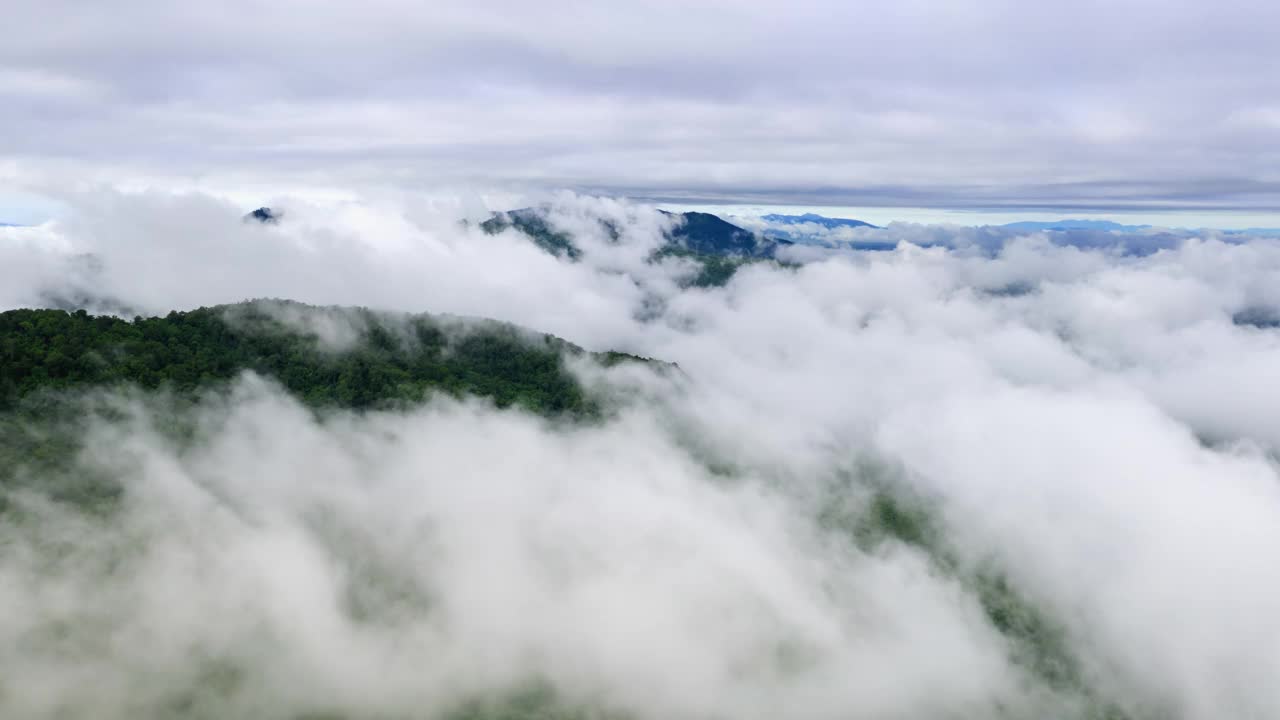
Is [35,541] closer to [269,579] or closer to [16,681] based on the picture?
[16,681]

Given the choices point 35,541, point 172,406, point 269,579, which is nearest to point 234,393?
point 172,406

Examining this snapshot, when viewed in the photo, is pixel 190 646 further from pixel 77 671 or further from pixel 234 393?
pixel 234 393

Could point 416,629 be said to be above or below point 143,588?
below

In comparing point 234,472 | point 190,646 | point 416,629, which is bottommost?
point 416,629

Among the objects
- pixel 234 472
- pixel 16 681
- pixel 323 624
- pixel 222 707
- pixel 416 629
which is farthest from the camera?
pixel 234 472

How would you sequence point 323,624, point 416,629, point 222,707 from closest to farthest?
point 222,707 → point 323,624 → point 416,629

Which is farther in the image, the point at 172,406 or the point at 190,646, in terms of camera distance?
the point at 172,406

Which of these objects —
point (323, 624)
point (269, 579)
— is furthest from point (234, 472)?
point (323, 624)

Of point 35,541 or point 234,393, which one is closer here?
point 35,541

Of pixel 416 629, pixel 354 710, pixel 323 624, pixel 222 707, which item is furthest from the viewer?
pixel 416 629
